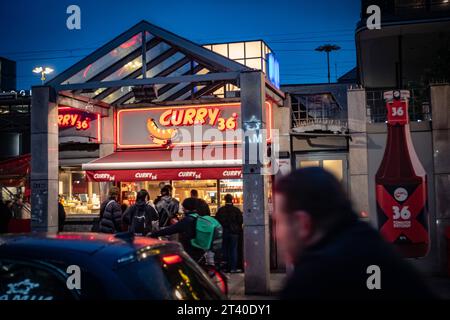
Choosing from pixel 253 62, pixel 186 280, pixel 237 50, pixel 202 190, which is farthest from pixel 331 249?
pixel 237 50

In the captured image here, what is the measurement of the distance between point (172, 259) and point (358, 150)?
9121 mm

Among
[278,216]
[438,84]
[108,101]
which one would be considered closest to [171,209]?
[108,101]

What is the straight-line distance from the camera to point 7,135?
25.5 meters

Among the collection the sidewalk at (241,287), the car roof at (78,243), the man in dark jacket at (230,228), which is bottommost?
the sidewalk at (241,287)

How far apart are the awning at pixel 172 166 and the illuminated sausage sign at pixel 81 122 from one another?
3.50 feet

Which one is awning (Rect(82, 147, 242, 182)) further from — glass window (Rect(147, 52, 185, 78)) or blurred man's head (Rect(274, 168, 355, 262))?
blurred man's head (Rect(274, 168, 355, 262))

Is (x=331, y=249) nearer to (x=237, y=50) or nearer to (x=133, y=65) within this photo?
(x=133, y=65)

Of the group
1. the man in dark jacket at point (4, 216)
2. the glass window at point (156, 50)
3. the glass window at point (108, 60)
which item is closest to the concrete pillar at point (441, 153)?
the glass window at point (156, 50)

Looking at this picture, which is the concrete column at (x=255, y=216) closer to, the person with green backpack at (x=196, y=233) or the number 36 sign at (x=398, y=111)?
the person with green backpack at (x=196, y=233)

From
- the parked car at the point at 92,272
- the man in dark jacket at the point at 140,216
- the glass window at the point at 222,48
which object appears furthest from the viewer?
the glass window at the point at 222,48

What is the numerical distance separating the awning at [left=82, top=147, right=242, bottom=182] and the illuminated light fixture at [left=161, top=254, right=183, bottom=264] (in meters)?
8.56

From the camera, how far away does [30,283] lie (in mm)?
3395

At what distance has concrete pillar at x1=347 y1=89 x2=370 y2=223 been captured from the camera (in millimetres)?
12008

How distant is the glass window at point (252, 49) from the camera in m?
32.1
